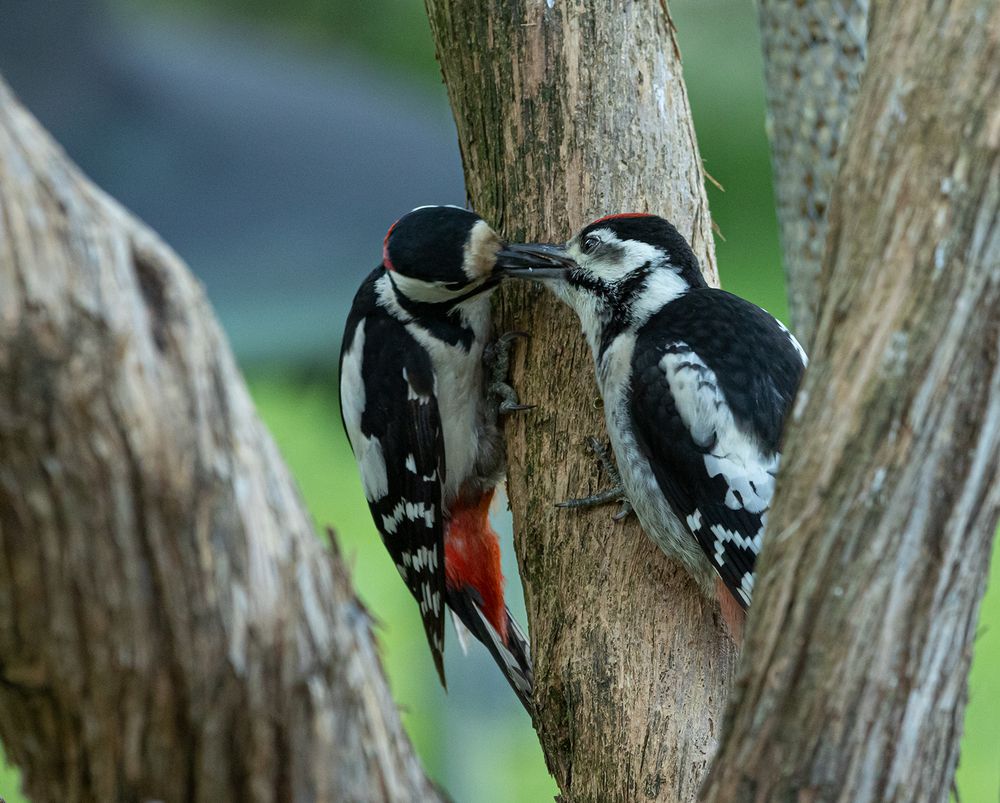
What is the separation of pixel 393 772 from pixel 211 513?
0.31 m

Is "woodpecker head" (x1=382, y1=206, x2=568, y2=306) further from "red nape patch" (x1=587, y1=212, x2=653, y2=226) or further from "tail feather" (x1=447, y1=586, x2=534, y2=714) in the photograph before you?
"tail feather" (x1=447, y1=586, x2=534, y2=714)

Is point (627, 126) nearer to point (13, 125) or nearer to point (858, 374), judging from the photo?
point (858, 374)

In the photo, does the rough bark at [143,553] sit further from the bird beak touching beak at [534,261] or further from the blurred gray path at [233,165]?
the blurred gray path at [233,165]

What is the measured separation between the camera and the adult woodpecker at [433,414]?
2.19m

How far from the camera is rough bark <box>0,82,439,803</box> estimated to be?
91 cm

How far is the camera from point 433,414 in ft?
7.54

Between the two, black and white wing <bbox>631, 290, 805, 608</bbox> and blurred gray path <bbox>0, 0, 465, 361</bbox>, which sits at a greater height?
blurred gray path <bbox>0, 0, 465, 361</bbox>

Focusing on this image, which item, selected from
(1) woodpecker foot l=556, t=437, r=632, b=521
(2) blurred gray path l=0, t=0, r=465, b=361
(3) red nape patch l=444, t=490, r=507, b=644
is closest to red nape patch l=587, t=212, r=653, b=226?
(1) woodpecker foot l=556, t=437, r=632, b=521

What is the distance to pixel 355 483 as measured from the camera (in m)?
6.35

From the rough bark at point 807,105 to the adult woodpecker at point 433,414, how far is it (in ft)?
2.88

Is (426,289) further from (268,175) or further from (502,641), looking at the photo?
(268,175)

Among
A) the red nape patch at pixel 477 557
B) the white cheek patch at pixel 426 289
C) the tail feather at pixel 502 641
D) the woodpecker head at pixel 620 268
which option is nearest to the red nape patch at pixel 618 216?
the woodpecker head at pixel 620 268

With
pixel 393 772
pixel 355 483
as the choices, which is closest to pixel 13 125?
pixel 393 772

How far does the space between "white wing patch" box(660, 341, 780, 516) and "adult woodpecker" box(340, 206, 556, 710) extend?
0.37m
